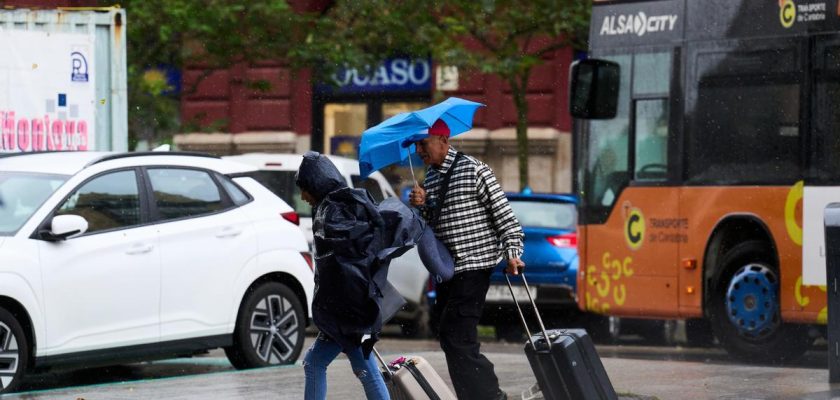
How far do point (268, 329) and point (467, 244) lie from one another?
3.69 m

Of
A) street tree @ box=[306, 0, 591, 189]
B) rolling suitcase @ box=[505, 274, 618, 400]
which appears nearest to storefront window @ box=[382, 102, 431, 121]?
street tree @ box=[306, 0, 591, 189]

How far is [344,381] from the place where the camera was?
1126 centimetres

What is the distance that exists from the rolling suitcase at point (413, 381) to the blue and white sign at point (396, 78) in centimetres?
2167

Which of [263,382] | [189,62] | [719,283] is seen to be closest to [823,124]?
[719,283]

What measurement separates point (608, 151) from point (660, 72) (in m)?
0.96

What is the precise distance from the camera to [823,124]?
1345cm

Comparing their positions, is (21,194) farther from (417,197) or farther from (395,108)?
(395,108)

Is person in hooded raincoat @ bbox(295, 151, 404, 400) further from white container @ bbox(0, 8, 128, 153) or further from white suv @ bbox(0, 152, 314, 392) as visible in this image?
white container @ bbox(0, 8, 128, 153)

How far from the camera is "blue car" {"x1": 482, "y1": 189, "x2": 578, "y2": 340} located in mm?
16734

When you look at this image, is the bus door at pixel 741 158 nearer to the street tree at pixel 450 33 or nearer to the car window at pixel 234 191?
the car window at pixel 234 191

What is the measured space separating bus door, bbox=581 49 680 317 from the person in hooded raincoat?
270 inches

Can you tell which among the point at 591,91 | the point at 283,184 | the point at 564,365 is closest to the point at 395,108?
the point at 283,184

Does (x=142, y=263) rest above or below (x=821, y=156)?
below

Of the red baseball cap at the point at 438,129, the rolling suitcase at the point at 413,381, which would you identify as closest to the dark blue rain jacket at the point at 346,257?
the rolling suitcase at the point at 413,381
